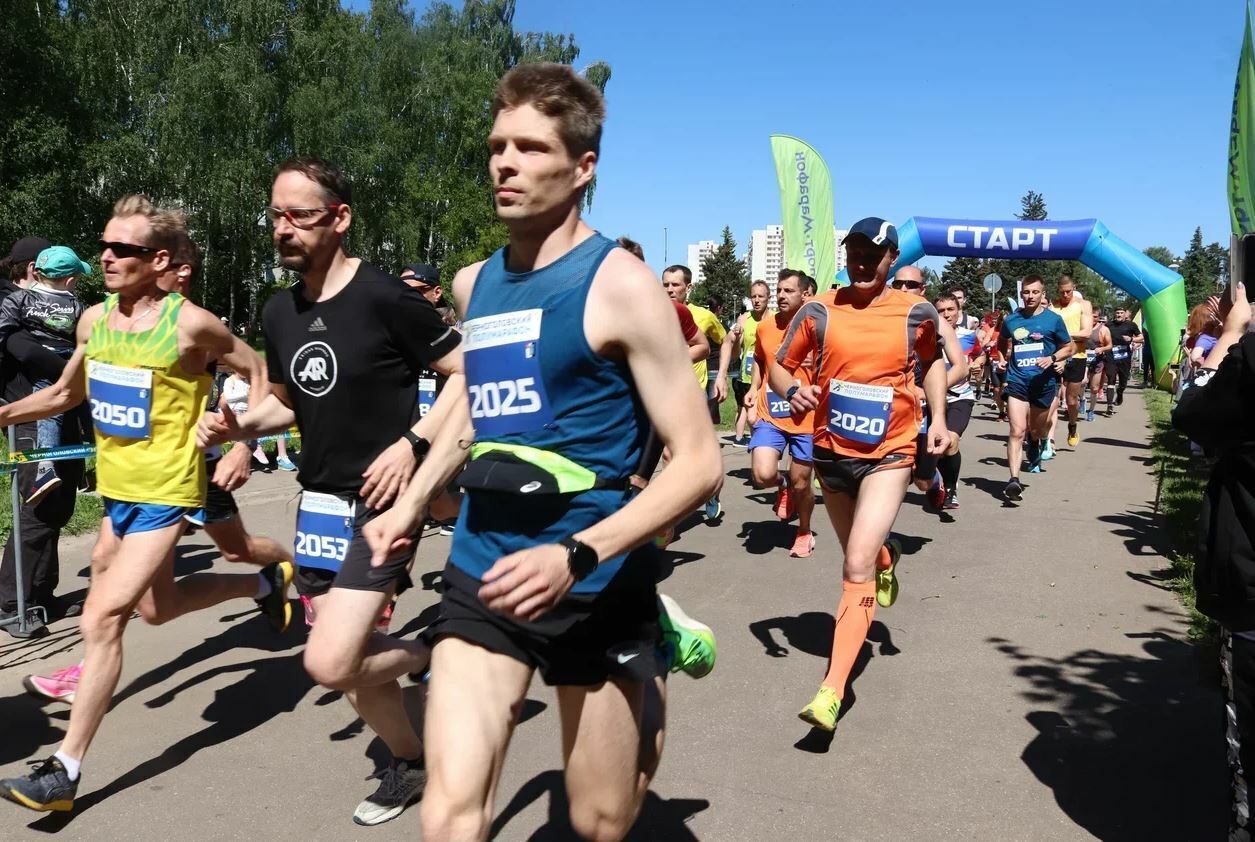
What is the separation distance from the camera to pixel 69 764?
3500 millimetres

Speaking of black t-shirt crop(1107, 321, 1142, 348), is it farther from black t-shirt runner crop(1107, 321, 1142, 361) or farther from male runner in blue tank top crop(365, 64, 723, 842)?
male runner in blue tank top crop(365, 64, 723, 842)

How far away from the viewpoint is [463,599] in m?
2.35

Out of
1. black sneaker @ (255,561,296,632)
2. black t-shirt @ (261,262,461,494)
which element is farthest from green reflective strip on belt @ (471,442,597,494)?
black sneaker @ (255,561,296,632)

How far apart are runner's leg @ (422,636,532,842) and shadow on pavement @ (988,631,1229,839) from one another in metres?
2.32

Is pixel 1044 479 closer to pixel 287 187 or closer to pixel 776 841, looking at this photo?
pixel 776 841

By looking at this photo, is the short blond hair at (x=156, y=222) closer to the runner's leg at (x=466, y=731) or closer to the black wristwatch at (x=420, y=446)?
the black wristwatch at (x=420, y=446)

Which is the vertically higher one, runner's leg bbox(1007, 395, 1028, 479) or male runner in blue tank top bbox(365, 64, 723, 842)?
male runner in blue tank top bbox(365, 64, 723, 842)

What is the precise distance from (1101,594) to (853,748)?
3433 mm

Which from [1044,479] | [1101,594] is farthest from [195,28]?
[1101,594]

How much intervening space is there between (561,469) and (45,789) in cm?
241

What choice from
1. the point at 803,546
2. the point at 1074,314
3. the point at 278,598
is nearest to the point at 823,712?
the point at 278,598

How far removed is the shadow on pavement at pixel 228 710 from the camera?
12.2 feet

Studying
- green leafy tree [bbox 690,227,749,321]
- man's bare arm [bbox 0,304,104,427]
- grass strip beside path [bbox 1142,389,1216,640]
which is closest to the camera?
man's bare arm [bbox 0,304,104,427]

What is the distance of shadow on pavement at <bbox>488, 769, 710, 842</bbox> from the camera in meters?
3.40
